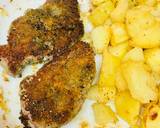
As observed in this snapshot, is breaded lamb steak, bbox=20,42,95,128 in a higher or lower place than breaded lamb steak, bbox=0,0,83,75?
lower

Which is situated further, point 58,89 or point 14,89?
point 14,89

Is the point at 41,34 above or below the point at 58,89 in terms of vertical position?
above

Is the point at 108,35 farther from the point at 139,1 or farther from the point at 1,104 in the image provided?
the point at 1,104

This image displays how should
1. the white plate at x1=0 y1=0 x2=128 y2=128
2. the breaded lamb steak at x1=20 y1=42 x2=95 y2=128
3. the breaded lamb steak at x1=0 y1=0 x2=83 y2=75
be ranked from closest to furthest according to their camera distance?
1. the breaded lamb steak at x1=20 y1=42 x2=95 y2=128
2. the white plate at x1=0 y1=0 x2=128 y2=128
3. the breaded lamb steak at x1=0 y1=0 x2=83 y2=75

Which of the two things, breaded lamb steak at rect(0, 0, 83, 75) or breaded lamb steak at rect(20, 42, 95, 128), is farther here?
breaded lamb steak at rect(0, 0, 83, 75)

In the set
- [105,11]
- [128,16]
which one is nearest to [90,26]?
[105,11]
